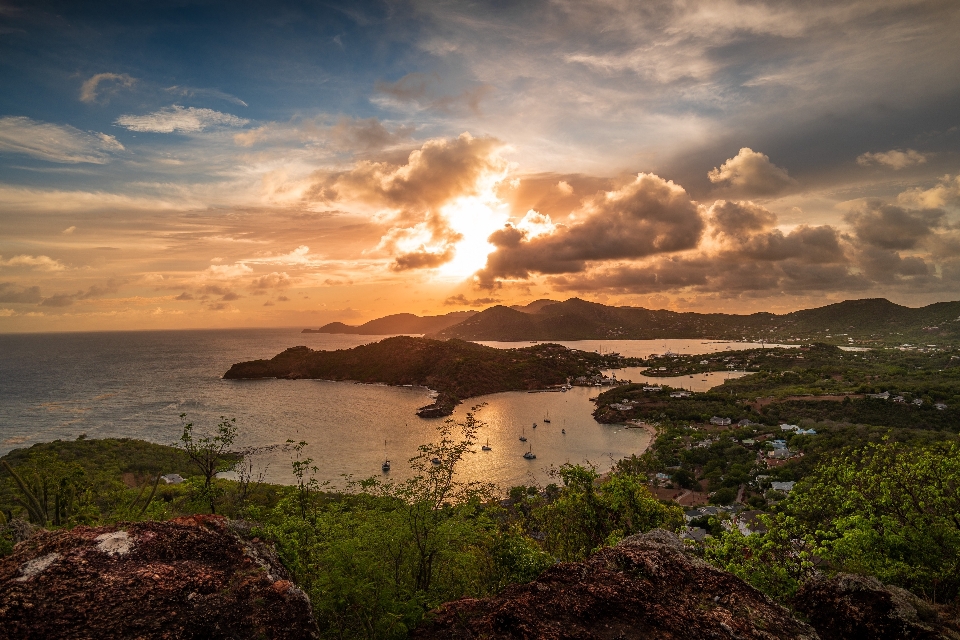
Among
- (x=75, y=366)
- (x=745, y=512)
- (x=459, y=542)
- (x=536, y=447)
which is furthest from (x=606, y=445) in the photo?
(x=75, y=366)

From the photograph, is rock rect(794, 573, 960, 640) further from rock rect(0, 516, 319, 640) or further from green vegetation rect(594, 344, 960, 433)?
green vegetation rect(594, 344, 960, 433)

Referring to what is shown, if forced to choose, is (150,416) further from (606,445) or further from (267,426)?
(606,445)

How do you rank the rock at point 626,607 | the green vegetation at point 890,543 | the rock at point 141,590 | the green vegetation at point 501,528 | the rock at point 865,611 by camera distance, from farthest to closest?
the green vegetation at point 890,543
the green vegetation at point 501,528
the rock at point 865,611
the rock at point 626,607
the rock at point 141,590

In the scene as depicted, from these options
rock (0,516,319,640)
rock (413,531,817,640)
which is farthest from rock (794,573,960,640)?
rock (0,516,319,640)

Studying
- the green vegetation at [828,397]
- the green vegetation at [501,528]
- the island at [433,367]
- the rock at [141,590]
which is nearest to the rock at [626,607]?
the green vegetation at [501,528]

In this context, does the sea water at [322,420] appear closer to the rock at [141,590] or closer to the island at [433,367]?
the island at [433,367]

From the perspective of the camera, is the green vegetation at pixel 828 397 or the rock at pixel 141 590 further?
the green vegetation at pixel 828 397
